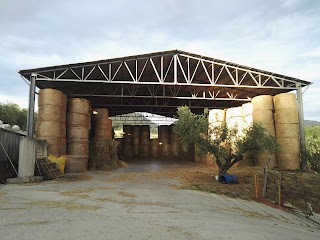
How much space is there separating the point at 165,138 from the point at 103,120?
1455 centimetres

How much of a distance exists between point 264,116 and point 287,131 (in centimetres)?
182

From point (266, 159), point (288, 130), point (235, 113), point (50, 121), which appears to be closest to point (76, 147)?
point (50, 121)

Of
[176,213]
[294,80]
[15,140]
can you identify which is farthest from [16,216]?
[294,80]

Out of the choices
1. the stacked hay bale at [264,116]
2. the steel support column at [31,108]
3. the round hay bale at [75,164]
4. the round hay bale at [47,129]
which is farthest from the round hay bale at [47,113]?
the stacked hay bale at [264,116]

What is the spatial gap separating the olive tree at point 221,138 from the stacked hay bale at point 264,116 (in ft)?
13.9

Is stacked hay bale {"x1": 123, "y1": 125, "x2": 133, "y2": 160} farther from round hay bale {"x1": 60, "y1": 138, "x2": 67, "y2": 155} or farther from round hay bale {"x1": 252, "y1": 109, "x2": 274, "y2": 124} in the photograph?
round hay bale {"x1": 252, "y1": 109, "x2": 274, "y2": 124}

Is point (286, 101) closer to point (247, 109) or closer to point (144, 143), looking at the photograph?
point (247, 109)

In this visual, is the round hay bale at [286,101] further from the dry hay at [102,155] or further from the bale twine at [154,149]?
the bale twine at [154,149]

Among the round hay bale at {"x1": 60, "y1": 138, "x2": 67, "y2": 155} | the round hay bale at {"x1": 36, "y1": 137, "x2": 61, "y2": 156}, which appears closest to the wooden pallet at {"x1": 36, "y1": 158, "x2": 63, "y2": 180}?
the round hay bale at {"x1": 36, "y1": 137, "x2": 61, "y2": 156}

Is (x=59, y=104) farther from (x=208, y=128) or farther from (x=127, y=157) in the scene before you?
(x=127, y=157)

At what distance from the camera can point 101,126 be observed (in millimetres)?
19922

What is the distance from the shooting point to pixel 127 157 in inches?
1291

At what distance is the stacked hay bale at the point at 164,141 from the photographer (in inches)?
1292

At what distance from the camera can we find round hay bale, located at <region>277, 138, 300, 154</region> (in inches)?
666
